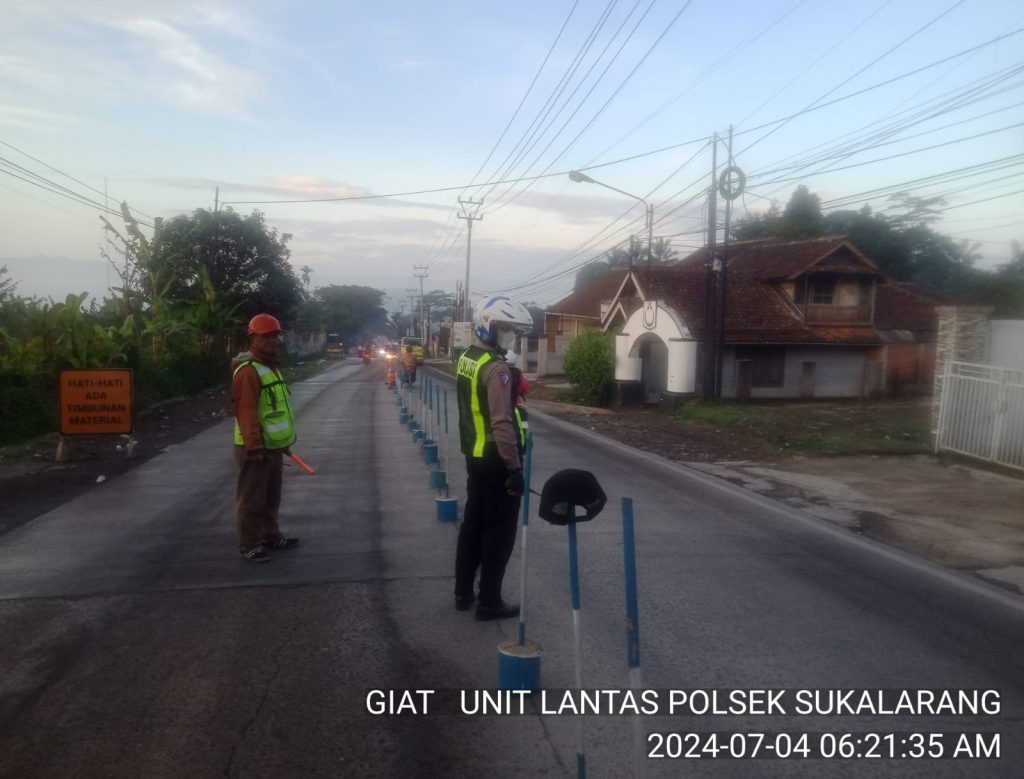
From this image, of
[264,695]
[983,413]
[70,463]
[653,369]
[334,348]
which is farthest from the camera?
[334,348]

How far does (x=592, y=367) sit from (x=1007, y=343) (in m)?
16.3

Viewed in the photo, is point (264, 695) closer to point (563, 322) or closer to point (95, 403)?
point (95, 403)

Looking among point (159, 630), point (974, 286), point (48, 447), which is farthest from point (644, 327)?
point (159, 630)

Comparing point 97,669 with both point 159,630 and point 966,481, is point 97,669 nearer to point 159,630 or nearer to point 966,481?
point 159,630

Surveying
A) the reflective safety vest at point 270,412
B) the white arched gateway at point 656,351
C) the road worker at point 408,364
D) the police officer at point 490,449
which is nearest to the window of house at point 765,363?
the white arched gateway at point 656,351

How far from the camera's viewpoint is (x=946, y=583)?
295 inches

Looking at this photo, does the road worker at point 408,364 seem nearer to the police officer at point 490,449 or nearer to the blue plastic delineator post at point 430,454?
the blue plastic delineator post at point 430,454

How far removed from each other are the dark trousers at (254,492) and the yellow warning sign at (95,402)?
24.0ft

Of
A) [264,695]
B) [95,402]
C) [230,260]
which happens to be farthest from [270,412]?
[230,260]

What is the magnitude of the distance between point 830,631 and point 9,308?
18017 millimetres

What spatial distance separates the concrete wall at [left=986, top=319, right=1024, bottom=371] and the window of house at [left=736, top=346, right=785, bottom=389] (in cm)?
1656

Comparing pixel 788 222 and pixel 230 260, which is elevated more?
pixel 788 222

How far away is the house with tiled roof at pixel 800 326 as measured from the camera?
1264 inches

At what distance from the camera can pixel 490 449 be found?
583cm
